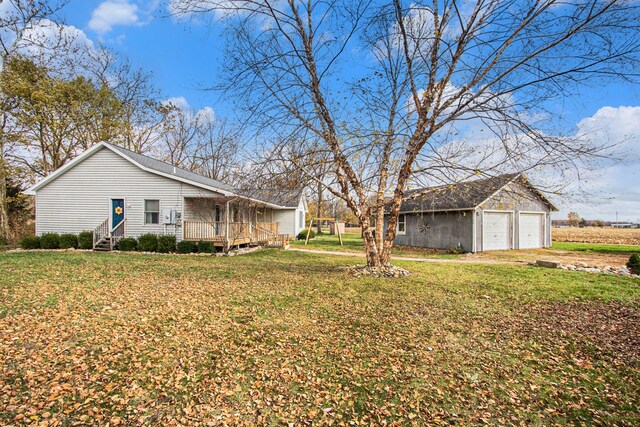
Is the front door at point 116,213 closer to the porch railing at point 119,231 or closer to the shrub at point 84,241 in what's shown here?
the porch railing at point 119,231

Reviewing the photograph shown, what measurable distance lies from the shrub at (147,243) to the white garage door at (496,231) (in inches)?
634

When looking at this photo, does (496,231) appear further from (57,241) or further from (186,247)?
(57,241)

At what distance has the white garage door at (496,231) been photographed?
57.2 feet

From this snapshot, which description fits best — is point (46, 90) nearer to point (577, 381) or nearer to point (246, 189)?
point (246, 189)

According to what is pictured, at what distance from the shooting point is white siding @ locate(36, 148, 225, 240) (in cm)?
1562

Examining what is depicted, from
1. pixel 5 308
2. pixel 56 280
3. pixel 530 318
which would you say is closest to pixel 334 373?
pixel 530 318

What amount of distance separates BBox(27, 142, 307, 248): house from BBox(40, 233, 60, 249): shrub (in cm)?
101

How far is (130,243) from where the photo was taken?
1495cm

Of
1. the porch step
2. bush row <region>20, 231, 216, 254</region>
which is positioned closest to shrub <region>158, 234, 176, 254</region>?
bush row <region>20, 231, 216, 254</region>

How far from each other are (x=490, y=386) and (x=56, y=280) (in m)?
8.36

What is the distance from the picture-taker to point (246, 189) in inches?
331

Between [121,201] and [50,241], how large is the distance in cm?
342

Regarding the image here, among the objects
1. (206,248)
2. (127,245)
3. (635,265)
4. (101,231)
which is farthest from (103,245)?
(635,265)

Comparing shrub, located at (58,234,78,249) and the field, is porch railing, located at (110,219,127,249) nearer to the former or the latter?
shrub, located at (58,234,78,249)
